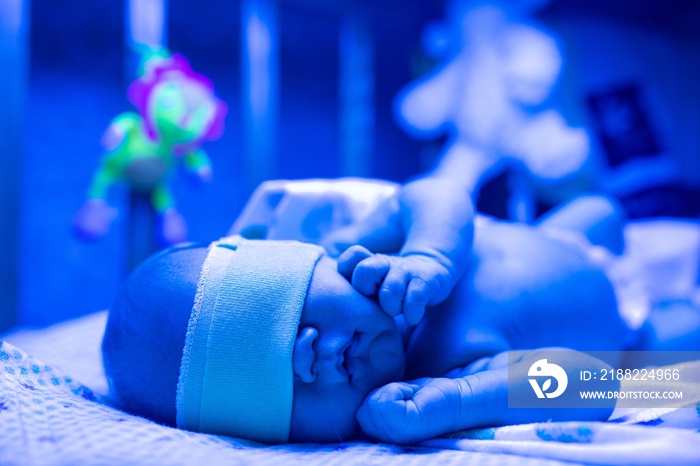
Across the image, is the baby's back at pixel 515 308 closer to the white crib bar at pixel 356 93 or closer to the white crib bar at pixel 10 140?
the white crib bar at pixel 10 140

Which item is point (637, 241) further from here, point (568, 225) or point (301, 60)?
point (301, 60)

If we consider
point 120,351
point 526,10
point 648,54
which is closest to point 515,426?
point 120,351

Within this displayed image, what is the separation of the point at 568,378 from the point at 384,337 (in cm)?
21

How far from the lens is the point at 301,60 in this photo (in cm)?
220

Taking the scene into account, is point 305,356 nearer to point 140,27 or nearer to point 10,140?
point 10,140

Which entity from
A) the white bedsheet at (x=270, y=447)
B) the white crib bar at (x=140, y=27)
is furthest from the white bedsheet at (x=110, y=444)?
the white crib bar at (x=140, y=27)

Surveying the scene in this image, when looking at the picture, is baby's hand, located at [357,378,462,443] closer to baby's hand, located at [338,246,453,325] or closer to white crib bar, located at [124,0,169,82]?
baby's hand, located at [338,246,453,325]

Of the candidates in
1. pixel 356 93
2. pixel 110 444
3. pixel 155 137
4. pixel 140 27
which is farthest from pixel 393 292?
pixel 356 93

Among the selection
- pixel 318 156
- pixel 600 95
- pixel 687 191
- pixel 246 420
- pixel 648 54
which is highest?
pixel 648 54

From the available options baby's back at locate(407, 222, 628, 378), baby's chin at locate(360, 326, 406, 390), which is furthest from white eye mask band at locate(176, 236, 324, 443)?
baby's back at locate(407, 222, 628, 378)

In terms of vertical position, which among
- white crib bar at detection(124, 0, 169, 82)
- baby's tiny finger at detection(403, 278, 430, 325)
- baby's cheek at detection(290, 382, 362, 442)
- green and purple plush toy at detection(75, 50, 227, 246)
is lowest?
baby's cheek at detection(290, 382, 362, 442)

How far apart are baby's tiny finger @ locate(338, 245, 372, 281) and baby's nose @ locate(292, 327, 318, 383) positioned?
0.09m

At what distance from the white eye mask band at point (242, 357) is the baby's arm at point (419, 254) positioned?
8 centimetres

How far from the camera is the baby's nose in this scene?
0.63m
